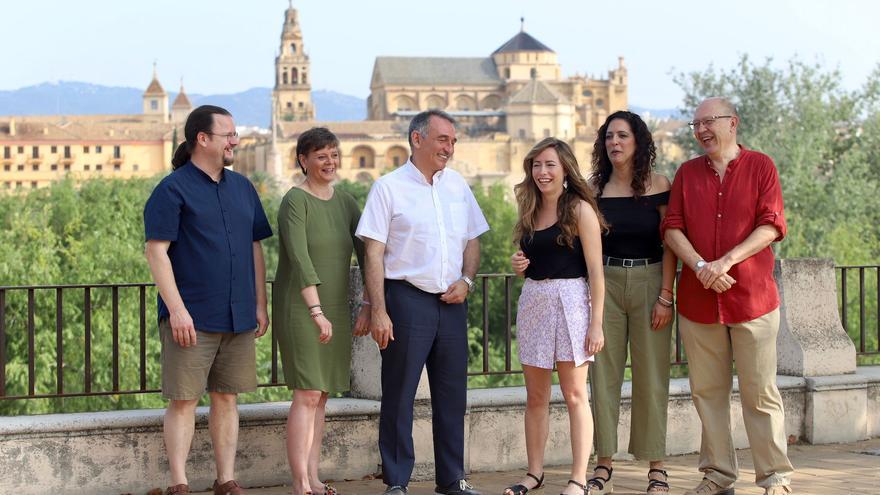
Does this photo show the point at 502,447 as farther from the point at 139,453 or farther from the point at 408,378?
the point at 139,453

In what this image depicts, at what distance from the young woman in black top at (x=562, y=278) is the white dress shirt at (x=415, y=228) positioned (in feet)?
1.05

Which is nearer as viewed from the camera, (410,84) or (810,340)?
(810,340)

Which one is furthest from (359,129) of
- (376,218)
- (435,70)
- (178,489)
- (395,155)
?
(178,489)

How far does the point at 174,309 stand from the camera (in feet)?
17.3

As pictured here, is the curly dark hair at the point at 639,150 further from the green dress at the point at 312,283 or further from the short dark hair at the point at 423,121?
the green dress at the point at 312,283

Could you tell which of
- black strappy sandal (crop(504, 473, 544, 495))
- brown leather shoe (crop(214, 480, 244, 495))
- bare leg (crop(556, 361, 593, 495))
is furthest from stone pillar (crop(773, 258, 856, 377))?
brown leather shoe (crop(214, 480, 244, 495))

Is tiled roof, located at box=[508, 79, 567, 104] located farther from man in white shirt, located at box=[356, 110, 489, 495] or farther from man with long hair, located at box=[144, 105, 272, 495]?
man with long hair, located at box=[144, 105, 272, 495]

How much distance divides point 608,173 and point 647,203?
0.24 metres

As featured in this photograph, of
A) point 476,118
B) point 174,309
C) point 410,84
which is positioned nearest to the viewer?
point 174,309

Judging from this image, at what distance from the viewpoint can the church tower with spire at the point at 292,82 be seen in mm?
158000

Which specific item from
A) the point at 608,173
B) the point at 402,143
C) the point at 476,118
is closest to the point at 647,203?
the point at 608,173

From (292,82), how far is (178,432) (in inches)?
6155

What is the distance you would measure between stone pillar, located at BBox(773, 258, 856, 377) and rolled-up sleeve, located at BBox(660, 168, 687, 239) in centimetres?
167

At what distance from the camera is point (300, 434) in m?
5.63
